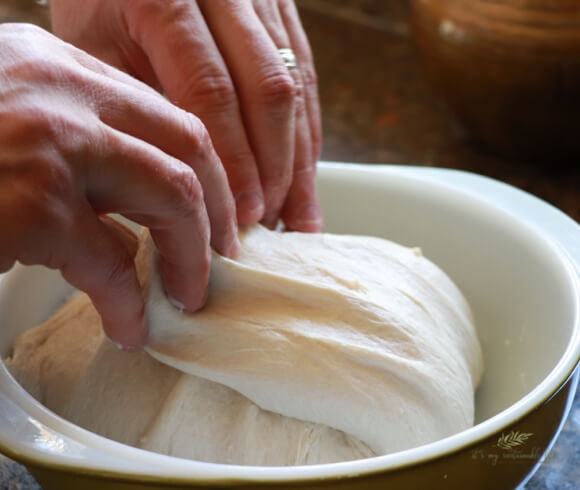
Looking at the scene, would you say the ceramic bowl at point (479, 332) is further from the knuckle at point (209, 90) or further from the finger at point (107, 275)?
the knuckle at point (209, 90)

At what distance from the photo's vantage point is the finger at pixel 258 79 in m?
0.67

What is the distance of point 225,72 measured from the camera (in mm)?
664

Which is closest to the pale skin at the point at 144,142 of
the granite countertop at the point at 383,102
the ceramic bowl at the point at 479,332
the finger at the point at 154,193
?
the finger at the point at 154,193

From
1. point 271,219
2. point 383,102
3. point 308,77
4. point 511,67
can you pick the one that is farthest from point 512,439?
point 383,102

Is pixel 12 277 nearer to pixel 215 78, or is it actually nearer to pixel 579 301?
pixel 215 78

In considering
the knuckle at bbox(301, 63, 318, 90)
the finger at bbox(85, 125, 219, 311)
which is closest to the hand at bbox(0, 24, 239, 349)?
the finger at bbox(85, 125, 219, 311)

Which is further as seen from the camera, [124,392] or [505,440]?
[124,392]

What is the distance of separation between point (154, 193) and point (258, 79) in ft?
0.80

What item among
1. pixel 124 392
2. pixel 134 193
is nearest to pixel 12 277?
pixel 124 392

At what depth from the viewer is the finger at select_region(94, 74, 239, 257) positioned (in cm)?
48

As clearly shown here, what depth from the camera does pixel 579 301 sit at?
628mm

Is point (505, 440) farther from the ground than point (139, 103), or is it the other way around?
point (139, 103)

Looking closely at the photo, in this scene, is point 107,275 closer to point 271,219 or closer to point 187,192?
point 187,192

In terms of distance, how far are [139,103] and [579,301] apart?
41 cm
